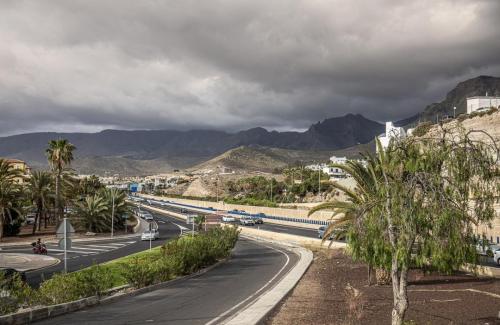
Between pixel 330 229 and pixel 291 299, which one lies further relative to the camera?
pixel 330 229

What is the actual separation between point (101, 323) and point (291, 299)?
6669 mm

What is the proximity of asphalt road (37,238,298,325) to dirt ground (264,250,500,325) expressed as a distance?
173 cm

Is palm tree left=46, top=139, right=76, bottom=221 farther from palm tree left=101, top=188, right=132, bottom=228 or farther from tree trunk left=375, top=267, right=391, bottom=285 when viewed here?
tree trunk left=375, top=267, right=391, bottom=285

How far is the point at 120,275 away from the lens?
22.9m

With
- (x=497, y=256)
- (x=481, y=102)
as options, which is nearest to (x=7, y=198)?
(x=497, y=256)

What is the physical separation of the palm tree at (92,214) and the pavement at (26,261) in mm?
19808

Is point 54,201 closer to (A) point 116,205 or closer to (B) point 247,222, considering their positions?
(A) point 116,205

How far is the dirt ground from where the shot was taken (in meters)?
13.2

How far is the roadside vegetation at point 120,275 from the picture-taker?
13930mm

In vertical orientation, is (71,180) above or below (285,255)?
above

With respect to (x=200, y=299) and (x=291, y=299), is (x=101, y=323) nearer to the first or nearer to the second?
(x=200, y=299)

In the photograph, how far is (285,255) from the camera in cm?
3556

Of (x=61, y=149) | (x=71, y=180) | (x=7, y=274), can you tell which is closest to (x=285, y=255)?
(x=7, y=274)

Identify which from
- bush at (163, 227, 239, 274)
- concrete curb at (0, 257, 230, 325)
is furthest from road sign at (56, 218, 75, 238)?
bush at (163, 227, 239, 274)
